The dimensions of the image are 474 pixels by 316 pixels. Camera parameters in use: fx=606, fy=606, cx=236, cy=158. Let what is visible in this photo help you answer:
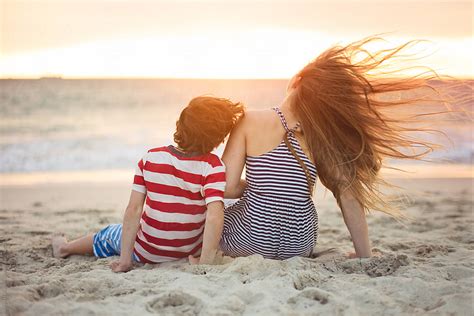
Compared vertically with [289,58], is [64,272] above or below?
below

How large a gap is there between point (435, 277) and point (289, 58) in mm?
7877

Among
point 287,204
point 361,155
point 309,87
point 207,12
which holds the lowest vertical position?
point 287,204

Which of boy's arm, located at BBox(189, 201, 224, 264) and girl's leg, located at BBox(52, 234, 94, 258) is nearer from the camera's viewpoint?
boy's arm, located at BBox(189, 201, 224, 264)

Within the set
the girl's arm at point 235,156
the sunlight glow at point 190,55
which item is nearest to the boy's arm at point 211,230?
the girl's arm at point 235,156

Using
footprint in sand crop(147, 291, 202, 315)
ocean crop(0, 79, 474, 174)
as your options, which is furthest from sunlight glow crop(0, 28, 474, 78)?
footprint in sand crop(147, 291, 202, 315)

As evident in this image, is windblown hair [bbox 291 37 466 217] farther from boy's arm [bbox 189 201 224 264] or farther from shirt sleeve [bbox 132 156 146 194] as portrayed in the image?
shirt sleeve [bbox 132 156 146 194]

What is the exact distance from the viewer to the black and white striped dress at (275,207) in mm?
3236

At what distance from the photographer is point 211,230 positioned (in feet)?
9.98

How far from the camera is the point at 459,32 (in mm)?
9125

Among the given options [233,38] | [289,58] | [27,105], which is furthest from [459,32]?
[27,105]

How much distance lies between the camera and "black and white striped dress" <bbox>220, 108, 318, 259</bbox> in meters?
3.24

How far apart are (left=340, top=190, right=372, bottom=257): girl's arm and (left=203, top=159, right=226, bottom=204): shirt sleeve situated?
753 mm

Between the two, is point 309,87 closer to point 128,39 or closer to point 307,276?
point 307,276

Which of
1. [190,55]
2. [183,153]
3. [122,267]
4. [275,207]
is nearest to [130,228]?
[122,267]
